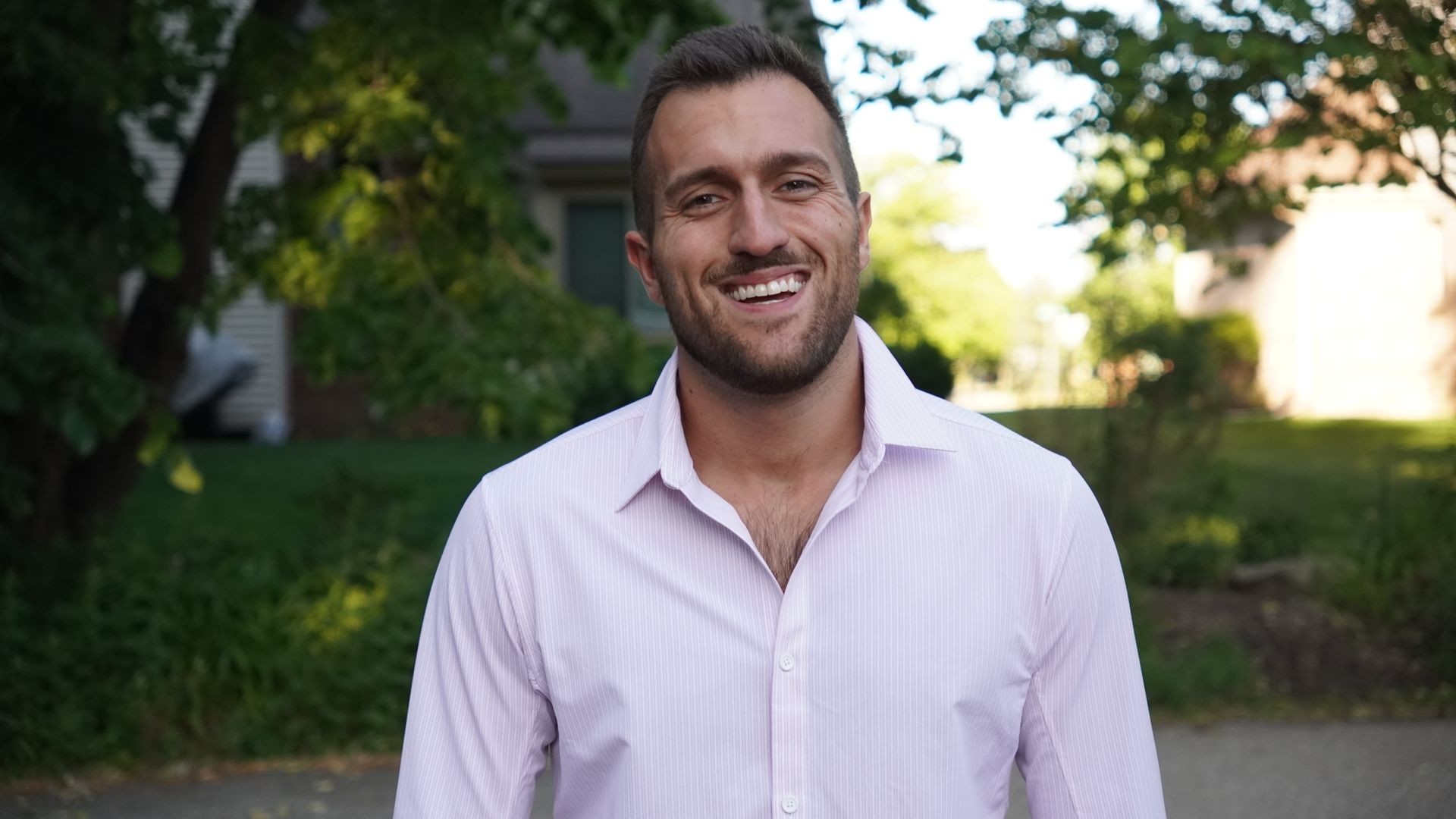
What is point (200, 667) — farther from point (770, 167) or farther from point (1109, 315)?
point (1109, 315)

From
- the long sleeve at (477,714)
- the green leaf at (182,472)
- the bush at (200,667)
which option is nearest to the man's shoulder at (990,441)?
the long sleeve at (477,714)

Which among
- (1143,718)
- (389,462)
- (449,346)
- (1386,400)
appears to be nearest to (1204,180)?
(449,346)

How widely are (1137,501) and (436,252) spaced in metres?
3.99

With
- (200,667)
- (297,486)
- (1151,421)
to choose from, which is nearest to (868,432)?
(200,667)

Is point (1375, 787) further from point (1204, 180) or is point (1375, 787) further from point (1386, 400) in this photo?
point (1386, 400)

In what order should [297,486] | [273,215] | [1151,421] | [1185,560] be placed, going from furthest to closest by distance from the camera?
[297,486]
[1185,560]
[1151,421]
[273,215]

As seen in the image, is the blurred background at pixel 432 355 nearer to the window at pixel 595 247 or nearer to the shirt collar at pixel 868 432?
the shirt collar at pixel 868 432

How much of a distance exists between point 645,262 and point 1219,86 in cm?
390

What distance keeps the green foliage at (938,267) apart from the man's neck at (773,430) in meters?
38.1

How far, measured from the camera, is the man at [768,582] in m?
2.19

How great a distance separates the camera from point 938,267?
48.1 meters

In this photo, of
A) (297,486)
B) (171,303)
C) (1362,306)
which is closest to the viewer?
(171,303)

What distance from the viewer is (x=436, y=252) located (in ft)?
24.1

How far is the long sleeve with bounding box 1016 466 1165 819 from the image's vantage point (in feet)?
7.39
